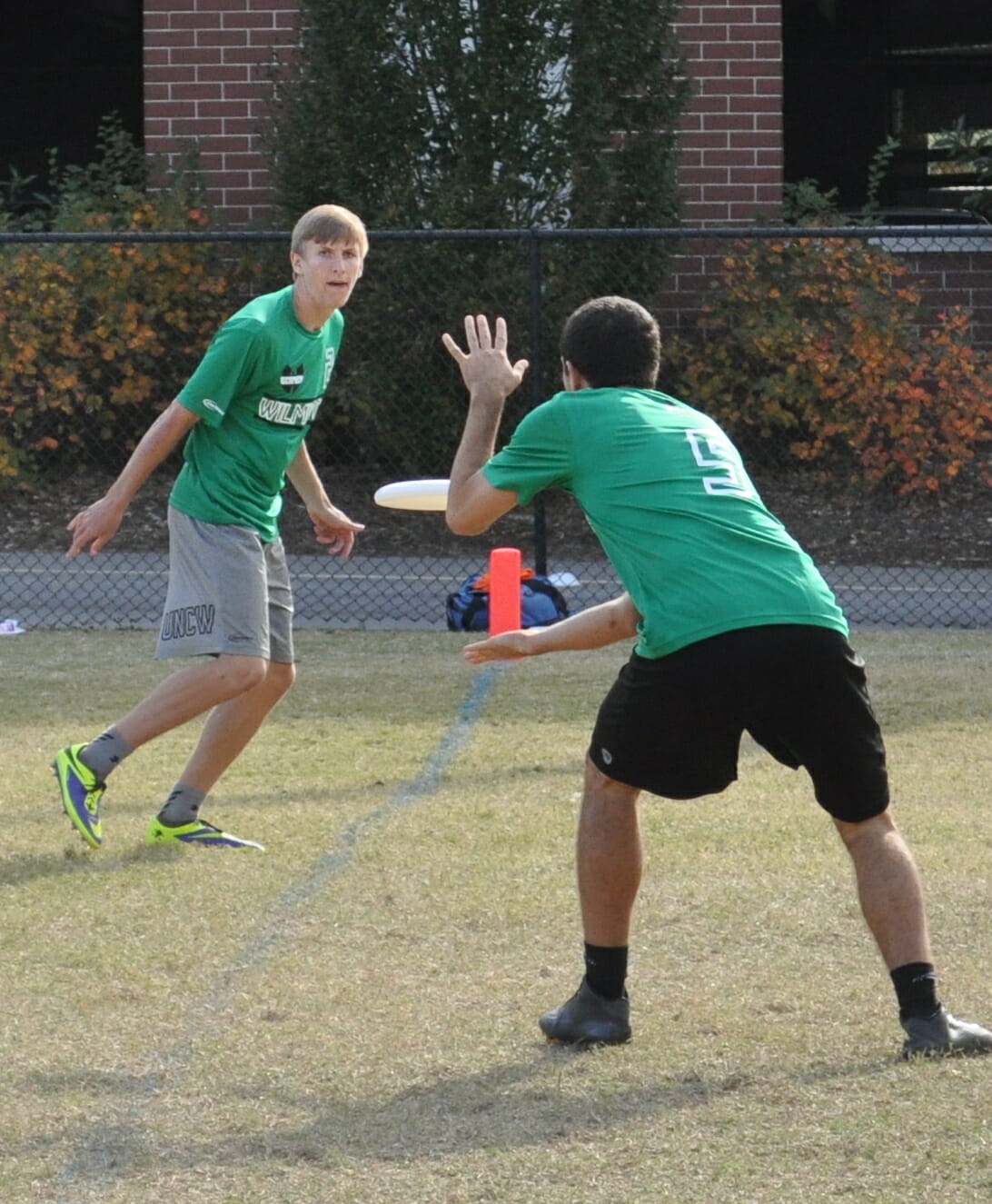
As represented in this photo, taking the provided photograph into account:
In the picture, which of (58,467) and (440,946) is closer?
(440,946)

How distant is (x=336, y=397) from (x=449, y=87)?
2.14 metres

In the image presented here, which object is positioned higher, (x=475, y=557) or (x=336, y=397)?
(x=336, y=397)

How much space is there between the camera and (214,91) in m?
14.2

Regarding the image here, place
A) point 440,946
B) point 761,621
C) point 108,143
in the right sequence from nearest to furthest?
point 761,621 < point 440,946 < point 108,143

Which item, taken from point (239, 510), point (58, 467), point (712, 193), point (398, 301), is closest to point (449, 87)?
point (398, 301)

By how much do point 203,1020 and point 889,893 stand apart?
60.5 inches

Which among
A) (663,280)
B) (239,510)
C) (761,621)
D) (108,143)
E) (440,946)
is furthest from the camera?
(108,143)

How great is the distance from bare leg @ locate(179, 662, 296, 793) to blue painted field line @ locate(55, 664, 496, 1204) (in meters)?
0.44

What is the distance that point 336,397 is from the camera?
13.0 m

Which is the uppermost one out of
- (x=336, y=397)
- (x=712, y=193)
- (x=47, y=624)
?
(x=712, y=193)

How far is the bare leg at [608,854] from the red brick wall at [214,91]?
10634mm

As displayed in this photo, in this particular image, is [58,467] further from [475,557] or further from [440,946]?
[440,946]

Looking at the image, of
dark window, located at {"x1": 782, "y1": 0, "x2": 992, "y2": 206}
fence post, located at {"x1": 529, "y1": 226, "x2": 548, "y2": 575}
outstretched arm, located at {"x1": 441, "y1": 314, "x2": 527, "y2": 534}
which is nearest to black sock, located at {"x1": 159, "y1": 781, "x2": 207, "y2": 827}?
outstretched arm, located at {"x1": 441, "y1": 314, "x2": 527, "y2": 534}

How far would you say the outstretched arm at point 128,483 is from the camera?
5.56 metres
